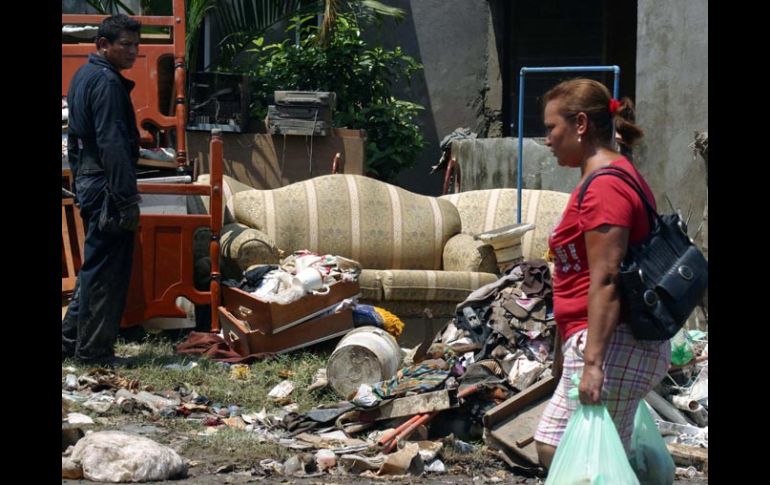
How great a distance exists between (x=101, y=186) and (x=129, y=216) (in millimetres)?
312

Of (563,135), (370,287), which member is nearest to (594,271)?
(563,135)

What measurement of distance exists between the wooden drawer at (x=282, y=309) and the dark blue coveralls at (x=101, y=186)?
99 centimetres

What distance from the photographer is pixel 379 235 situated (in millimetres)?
9633

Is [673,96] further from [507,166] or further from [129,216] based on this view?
[129,216]

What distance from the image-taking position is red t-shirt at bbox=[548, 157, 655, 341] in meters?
3.72

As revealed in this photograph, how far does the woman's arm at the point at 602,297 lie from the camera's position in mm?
3701

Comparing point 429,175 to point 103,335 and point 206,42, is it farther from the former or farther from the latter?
point 103,335

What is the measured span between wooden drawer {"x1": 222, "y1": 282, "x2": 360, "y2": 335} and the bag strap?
4.53 metres

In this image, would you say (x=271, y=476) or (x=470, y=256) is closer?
(x=271, y=476)

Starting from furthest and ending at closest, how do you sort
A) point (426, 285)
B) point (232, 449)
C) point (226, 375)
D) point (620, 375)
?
point (426, 285), point (226, 375), point (232, 449), point (620, 375)

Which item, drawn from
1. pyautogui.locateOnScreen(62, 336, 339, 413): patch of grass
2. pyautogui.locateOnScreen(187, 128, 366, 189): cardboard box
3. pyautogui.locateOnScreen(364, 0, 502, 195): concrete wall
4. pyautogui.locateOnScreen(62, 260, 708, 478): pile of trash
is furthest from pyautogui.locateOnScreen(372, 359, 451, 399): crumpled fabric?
pyautogui.locateOnScreen(364, 0, 502, 195): concrete wall

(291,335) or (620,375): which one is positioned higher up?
(620,375)

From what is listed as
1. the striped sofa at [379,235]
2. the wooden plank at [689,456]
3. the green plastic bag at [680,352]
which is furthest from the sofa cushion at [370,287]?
the wooden plank at [689,456]

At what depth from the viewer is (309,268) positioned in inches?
330
